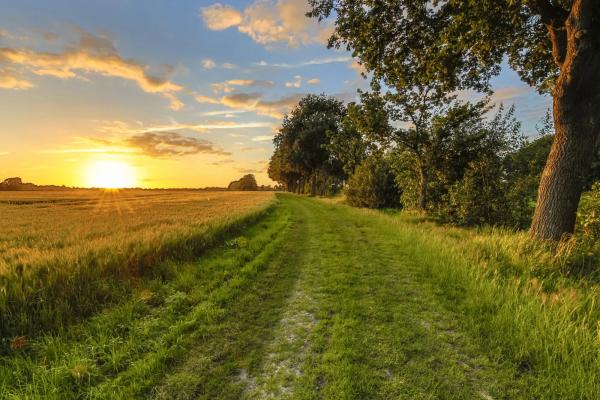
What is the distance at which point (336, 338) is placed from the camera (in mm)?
4773

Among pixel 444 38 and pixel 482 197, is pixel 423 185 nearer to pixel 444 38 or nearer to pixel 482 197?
pixel 482 197

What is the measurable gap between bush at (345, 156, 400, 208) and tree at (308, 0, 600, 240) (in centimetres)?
1303

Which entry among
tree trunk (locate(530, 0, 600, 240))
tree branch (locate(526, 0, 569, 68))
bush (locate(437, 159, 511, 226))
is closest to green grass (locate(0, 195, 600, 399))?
tree trunk (locate(530, 0, 600, 240))

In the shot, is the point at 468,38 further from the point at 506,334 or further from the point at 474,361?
the point at 474,361

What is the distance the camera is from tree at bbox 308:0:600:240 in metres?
7.94

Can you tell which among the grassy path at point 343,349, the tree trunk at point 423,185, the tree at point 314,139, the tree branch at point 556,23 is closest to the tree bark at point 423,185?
the tree trunk at point 423,185

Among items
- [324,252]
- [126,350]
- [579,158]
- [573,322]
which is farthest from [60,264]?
[579,158]

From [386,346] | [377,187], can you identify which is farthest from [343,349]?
[377,187]

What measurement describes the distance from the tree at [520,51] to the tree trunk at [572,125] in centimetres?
2

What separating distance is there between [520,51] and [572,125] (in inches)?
248

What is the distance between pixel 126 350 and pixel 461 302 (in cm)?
648

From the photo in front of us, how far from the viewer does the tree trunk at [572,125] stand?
25.1 feet

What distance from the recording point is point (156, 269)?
26.1ft

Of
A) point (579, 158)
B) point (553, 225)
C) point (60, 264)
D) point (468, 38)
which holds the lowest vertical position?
point (60, 264)
